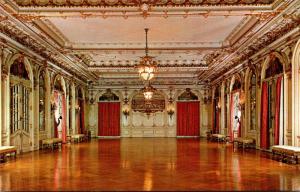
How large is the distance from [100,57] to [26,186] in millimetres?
11479

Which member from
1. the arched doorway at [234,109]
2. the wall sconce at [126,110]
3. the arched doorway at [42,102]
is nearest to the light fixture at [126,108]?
the wall sconce at [126,110]

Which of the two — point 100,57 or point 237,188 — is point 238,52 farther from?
point 237,188

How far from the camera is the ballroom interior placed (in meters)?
7.29

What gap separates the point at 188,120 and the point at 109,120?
4936 millimetres

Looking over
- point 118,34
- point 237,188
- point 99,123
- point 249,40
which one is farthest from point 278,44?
point 99,123

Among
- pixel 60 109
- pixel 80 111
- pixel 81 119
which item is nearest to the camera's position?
pixel 60 109

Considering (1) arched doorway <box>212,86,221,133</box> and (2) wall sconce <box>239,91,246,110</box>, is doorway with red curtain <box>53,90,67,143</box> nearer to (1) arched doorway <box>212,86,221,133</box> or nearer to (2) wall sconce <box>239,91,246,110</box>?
(2) wall sconce <box>239,91,246,110</box>

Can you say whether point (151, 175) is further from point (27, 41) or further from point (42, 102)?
point (42, 102)

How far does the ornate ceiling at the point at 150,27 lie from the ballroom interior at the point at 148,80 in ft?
0.11

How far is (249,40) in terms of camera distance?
Answer: 12.3 metres

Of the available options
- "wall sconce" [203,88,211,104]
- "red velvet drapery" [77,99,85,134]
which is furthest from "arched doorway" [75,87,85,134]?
"wall sconce" [203,88,211,104]

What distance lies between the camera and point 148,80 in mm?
14594

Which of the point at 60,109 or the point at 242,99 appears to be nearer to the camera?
the point at 242,99

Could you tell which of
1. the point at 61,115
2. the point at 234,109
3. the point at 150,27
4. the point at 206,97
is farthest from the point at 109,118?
the point at 150,27
